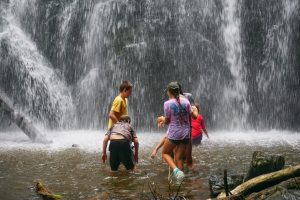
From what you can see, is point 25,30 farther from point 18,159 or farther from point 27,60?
point 18,159

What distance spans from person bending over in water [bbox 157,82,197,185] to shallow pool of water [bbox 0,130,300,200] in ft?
1.71

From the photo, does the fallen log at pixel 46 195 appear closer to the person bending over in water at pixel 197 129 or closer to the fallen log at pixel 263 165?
the fallen log at pixel 263 165

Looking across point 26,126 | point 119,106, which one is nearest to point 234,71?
point 26,126

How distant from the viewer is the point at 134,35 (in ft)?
72.2

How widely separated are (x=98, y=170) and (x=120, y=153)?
112 cm

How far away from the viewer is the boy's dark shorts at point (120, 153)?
26.6 ft

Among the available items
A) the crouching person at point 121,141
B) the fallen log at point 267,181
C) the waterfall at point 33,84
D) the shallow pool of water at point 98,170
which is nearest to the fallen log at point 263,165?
the shallow pool of water at point 98,170

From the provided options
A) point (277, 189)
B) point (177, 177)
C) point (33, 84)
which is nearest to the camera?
point (277, 189)

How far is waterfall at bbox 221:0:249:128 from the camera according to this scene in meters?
21.4

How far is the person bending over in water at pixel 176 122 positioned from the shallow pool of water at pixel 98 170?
52 cm

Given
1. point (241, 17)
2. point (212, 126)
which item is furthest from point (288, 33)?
point (212, 126)

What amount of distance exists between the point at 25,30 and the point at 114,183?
18.4 metres

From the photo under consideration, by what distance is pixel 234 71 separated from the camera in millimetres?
21734

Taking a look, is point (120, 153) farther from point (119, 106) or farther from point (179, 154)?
point (179, 154)
